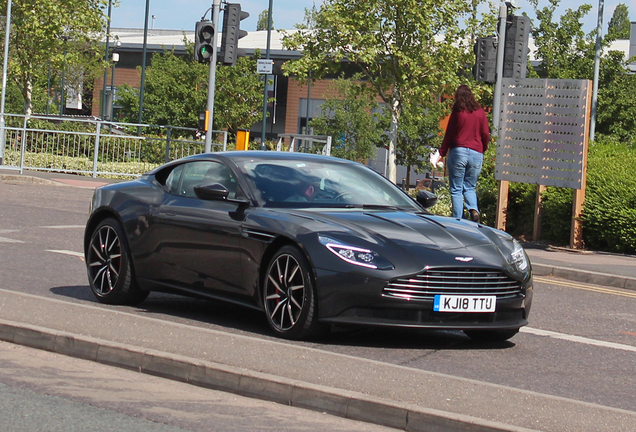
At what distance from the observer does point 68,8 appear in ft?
129

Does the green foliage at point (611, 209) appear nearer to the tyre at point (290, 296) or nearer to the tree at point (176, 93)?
the tyre at point (290, 296)

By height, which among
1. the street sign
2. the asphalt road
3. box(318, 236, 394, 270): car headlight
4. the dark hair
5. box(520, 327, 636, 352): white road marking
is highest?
the street sign

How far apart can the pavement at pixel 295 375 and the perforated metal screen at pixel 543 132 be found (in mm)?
9271

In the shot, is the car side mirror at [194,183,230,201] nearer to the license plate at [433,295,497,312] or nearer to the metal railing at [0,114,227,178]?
the license plate at [433,295,497,312]

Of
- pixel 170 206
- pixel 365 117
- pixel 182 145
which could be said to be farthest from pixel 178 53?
pixel 170 206

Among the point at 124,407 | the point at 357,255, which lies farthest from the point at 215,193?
the point at 124,407

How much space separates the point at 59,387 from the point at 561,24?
119ft

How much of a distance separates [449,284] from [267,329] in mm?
1509

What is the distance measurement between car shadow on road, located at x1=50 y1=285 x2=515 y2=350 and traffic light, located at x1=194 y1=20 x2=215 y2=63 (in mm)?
14548

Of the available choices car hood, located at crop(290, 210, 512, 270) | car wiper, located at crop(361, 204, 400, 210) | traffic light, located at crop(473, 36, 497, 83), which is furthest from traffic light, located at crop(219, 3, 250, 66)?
car hood, located at crop(290, 210, 512, 270)

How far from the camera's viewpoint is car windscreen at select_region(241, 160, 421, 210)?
7.96m

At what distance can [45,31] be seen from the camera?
126 feet

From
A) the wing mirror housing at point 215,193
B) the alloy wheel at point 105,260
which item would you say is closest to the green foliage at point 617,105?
the alloy wheel at point 105,260

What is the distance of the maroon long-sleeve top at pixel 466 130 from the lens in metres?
14.2
